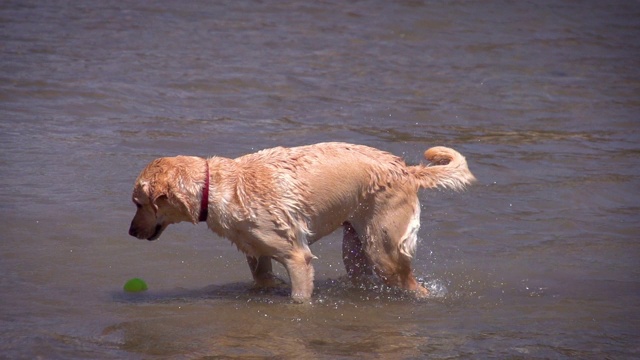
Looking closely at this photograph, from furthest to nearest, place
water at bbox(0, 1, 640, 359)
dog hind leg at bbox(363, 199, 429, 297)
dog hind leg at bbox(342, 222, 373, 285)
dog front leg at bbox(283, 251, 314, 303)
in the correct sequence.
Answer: dog hind leg at bbox(342, 222, 373, 285) < dog hind leg at bbox(363, 199, 429, 297) < dog front leg at bbox(283, 251, 314, 303) < water at bbox(0, 1, 640, 359)

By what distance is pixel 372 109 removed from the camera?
14258 millimetres

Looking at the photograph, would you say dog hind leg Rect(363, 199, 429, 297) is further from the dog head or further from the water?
the dog head

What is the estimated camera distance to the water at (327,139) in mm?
7059

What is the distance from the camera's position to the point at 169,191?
7223 mm

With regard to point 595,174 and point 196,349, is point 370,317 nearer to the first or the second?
point 196,349

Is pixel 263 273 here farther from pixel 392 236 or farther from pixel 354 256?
pixel 392 236

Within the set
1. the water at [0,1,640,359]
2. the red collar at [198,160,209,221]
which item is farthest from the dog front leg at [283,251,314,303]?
the red collar at [198,160,209,221]

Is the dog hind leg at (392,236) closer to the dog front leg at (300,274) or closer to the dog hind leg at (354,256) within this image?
the dog hind leg at (354,256)

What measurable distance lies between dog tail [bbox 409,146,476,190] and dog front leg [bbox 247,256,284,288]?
1.36 metres

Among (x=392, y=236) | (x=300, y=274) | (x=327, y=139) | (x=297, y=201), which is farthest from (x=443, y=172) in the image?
(x=327, y=139)

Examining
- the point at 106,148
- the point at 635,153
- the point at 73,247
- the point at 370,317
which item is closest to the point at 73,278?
the point at 73,247

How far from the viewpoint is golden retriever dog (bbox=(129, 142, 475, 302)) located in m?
7.26

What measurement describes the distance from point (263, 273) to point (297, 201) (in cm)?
83

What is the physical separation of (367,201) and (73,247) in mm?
2816
